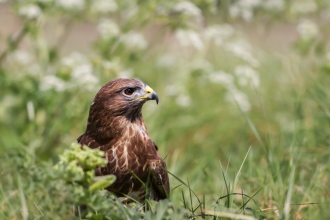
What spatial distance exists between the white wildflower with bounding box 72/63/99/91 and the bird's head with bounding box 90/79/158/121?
1.50m

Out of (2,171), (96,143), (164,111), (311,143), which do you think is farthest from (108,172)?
(164,111)

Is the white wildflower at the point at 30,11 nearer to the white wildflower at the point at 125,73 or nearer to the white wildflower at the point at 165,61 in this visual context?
the white wildflower at the point at 125,73

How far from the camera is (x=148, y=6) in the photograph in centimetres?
579

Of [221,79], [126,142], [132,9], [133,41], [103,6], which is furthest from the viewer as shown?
[221,79]

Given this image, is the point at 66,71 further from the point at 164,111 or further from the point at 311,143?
the point at 311,143

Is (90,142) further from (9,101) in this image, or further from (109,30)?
(9,101)

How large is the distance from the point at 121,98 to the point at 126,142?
299 millimetres

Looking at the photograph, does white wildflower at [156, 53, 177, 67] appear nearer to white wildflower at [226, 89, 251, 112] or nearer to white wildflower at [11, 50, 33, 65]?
white wildflower at [226, 89, 251, 112]

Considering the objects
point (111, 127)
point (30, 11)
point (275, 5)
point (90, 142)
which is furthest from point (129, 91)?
point (275, 5)

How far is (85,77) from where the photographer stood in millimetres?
5625

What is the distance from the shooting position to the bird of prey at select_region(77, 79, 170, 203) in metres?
3.73

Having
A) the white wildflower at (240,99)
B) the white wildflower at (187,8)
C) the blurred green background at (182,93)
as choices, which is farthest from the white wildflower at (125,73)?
the white wildflower at (240,99)

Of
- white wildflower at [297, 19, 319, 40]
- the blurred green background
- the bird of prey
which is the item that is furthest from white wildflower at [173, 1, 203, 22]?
the bird of prey

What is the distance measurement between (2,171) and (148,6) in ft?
6.83
